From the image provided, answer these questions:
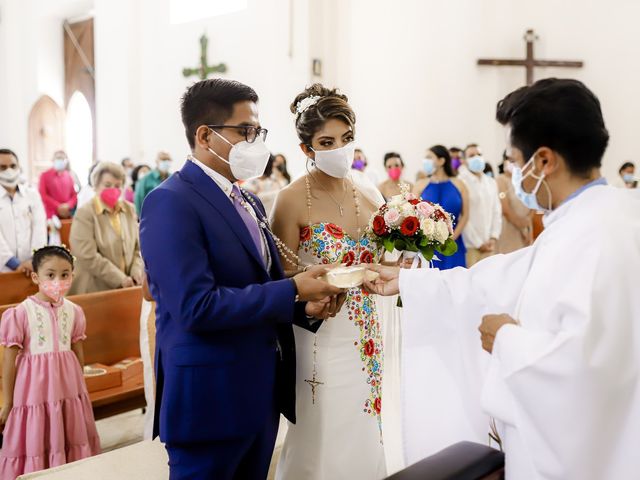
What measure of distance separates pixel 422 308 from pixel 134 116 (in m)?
12.9

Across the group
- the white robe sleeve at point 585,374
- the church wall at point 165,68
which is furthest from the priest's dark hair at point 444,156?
the white robe sleeve at point 585,374

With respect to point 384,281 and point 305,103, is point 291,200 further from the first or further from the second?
point 384,281

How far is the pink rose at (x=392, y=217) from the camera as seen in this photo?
2.64 metres

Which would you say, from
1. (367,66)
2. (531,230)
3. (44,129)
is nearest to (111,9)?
(44,129)

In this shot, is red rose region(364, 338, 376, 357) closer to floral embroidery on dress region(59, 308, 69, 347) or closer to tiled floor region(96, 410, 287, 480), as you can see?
tiled floor region(96, 410, 287, 480)

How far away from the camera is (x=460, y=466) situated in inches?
63.0

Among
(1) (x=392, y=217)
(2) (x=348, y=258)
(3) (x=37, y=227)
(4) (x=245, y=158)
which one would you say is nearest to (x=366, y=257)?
(2) (x=348, y=258)

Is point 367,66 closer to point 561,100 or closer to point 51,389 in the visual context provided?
point 51,389

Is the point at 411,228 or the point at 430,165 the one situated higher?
the point at 430,165

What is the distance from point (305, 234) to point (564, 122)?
1.24 metres

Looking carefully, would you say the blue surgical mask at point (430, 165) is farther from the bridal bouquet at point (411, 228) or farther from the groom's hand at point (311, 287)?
the groom's hand at point (311, 287)

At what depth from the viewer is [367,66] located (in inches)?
429

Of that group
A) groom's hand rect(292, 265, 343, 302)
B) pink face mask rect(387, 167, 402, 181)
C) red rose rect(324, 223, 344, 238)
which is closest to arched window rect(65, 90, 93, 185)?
pink face mask rect(387, 167, 402, 181)

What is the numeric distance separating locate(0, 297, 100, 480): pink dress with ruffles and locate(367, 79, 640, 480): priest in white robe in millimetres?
2495
